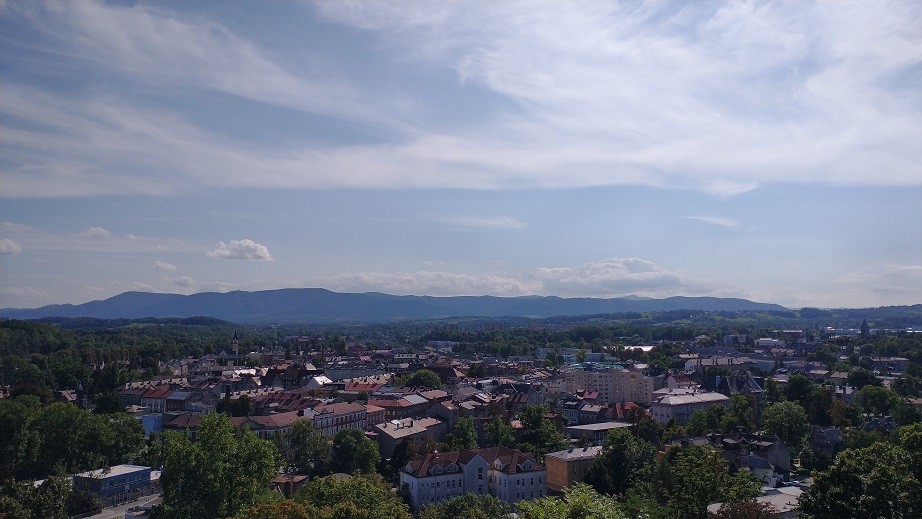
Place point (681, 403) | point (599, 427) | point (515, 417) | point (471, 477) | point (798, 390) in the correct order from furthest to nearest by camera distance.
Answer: point (681, 403) → point (798, 390) → point (515, 417) → point (599, 427) → point (471, 477)

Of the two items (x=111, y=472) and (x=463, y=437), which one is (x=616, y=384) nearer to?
(x=463, y=437)

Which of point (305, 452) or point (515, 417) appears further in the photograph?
point (515, 417)

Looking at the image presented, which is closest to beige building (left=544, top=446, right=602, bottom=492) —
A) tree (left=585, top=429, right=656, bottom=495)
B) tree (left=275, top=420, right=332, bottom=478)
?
tree (left=585, top=429, right=656, bottom=495)

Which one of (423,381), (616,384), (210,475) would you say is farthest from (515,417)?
(210,475)

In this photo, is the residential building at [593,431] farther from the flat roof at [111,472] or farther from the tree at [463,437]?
the flat roof at [111,472]

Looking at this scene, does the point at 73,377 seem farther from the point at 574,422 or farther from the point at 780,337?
the point at 780,337

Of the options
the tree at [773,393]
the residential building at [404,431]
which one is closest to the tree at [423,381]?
the residential building at [404,431]
